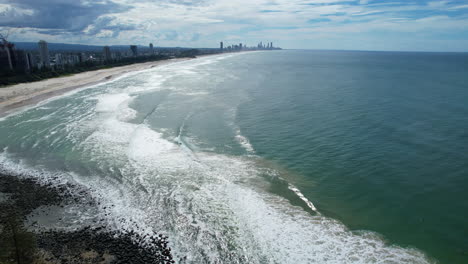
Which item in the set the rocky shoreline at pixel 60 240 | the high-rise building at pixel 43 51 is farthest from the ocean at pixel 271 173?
the high-rise building at pixel 43 51

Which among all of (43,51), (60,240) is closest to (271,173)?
(60,240)

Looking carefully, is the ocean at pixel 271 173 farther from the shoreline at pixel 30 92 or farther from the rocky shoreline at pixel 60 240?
A: the shoreline at pixel 30 92

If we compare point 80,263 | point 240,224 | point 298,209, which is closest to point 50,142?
point 80,263

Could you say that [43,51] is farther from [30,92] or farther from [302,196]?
[302,196]

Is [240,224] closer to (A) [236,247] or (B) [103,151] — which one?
(A) [236,247]

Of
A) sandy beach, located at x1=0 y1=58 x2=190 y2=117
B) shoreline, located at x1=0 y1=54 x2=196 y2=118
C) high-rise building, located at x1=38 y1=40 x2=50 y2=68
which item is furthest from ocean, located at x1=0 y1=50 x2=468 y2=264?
high-rise building, located at x1=38 y1=40 x2=50 y2=68
